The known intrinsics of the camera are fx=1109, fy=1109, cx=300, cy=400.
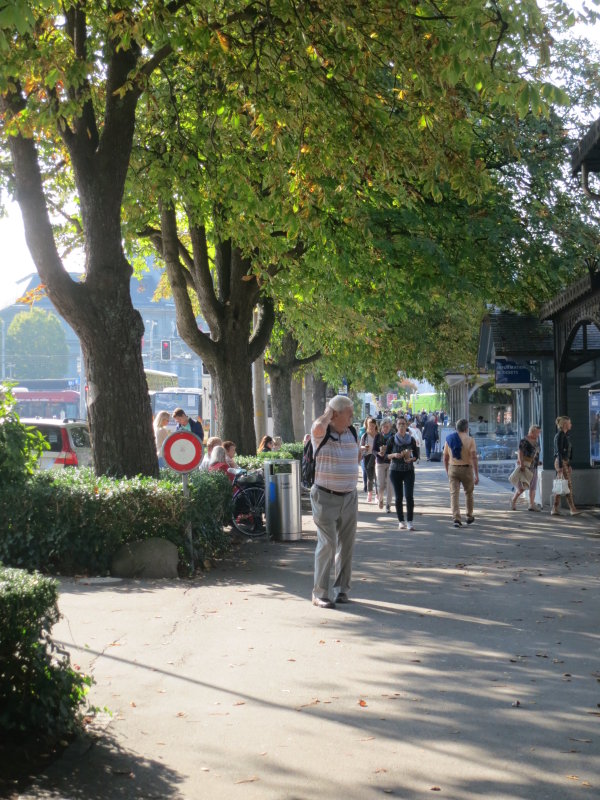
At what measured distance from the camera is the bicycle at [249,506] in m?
16.7

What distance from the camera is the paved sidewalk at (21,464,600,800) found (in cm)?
503

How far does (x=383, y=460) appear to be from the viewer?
21.4 metres

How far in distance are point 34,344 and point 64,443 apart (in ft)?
305

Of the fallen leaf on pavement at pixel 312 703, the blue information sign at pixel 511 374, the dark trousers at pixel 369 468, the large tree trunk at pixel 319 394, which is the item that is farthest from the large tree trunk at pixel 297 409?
the fallen leaf on pavement at pixel 312 703

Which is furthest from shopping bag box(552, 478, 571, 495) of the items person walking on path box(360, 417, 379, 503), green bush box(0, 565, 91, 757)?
green bush box(0, 565, 91, 757)

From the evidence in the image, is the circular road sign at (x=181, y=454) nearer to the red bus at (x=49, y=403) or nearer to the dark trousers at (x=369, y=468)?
the dark trousers at (x=369, y=468)

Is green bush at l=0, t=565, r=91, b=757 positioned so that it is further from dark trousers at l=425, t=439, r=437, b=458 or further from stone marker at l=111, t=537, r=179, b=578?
dark trousers at l=425, t=439, r=437, b=458

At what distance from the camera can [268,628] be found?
347 inches

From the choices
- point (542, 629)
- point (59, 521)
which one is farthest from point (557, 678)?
point (59, 521)

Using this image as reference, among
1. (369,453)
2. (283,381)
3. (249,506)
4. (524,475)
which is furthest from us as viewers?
(283,381)

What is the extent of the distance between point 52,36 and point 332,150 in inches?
170

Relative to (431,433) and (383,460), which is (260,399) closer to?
(383,460)

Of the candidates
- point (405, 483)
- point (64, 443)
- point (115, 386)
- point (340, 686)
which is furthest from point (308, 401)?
point (340, 686)

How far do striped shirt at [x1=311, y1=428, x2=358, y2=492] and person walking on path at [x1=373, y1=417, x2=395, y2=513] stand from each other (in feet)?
32.2
